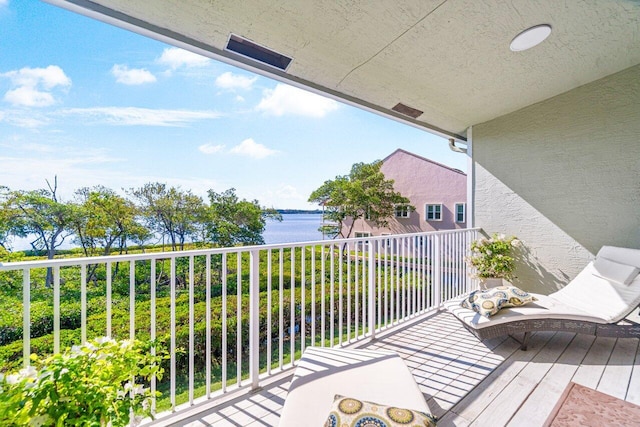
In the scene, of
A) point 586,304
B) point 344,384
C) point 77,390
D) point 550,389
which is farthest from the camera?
point 586,304

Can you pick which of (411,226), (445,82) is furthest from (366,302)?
(411,226)

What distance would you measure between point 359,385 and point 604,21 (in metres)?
3.95

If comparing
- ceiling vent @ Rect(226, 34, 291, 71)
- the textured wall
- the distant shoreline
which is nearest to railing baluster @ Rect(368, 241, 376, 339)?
ceiling vent @ Rect(226, 34, 291, 71)

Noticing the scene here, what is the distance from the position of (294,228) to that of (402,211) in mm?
9295

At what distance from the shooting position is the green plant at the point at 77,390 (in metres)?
0.97

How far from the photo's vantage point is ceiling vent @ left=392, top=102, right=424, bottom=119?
4.33 meters

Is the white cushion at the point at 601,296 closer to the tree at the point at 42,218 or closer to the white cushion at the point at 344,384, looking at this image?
the white cushion at the point at 344,384

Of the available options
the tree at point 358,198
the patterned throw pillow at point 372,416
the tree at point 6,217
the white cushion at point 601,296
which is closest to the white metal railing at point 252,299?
the patterned throw pillow at point 372,416

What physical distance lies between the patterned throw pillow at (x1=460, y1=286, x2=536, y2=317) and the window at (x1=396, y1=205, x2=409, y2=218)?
15.5 metres

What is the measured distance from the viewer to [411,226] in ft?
60.5

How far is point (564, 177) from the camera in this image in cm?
423

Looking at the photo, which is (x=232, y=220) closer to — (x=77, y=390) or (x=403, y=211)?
(x=403, y=211)

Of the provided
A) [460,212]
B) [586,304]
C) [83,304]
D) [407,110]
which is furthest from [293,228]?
[83,304]

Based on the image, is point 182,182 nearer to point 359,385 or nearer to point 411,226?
point 411,226
